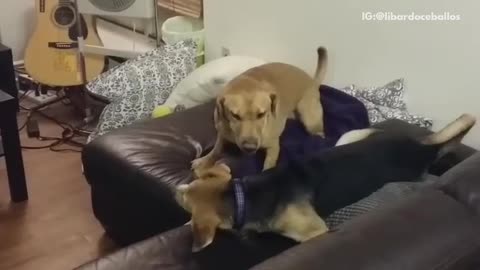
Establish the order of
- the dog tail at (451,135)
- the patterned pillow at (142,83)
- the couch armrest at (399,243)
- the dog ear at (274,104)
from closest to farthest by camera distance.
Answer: the couch armrest at (399,243)
the dog tail at (451,135)
the dog ear at (274,104)
the patterned pillow at (142,83)

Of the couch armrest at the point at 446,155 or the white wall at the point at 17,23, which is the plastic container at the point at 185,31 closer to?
the white wall at the point at 17,23

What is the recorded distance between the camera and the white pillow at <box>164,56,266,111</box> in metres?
2.79

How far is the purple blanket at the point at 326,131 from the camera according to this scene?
7.41 feet

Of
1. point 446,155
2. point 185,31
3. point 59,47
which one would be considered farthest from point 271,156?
point 59,47

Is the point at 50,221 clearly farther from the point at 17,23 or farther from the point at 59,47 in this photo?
the point at 17,23

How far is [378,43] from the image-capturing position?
2.55m

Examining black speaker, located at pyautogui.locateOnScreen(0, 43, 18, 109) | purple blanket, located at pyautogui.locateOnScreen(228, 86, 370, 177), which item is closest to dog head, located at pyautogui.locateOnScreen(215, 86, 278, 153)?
purple blanket, located at pyautogui.locateOnScreen(228, 86, 370, 177)

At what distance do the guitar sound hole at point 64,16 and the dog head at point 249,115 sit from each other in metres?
1.79

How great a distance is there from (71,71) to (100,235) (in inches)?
52.5

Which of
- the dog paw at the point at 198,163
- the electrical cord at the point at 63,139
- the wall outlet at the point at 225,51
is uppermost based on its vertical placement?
the wall outlet at the point at 225,51

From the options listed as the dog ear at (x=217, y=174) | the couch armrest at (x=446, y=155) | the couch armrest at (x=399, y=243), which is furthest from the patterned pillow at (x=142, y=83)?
the couch armrest at (x=399, y=243)

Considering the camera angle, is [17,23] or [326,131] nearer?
[326,131]

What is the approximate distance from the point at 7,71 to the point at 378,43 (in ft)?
6.15

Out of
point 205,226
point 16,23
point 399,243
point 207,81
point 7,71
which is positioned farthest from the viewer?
point 16,23
